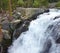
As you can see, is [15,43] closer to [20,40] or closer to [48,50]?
[20,40]

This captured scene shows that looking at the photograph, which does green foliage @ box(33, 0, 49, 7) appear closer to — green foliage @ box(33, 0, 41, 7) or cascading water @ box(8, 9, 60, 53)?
green foliage @ box(33, 0, 41, 7)

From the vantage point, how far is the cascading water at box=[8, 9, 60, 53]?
54.4 ft

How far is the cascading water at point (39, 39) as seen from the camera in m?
16.6

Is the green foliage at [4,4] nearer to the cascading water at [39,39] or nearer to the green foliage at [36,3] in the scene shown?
the green foliage at [36,3]

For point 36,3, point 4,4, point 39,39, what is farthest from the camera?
point 36,3

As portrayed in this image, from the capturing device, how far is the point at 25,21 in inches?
842

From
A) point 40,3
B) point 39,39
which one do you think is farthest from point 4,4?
point 39,39

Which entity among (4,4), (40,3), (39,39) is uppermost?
(39,39)

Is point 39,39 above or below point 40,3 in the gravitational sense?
above

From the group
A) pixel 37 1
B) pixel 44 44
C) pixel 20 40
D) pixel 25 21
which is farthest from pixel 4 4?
pixel 44 44

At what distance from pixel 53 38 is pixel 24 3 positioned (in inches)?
789

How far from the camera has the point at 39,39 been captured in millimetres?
18391

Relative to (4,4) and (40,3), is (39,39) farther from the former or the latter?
(40,3)

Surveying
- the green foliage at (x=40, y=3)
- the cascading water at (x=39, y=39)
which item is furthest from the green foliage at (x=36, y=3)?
the cascading water at (x=39, y=39)
